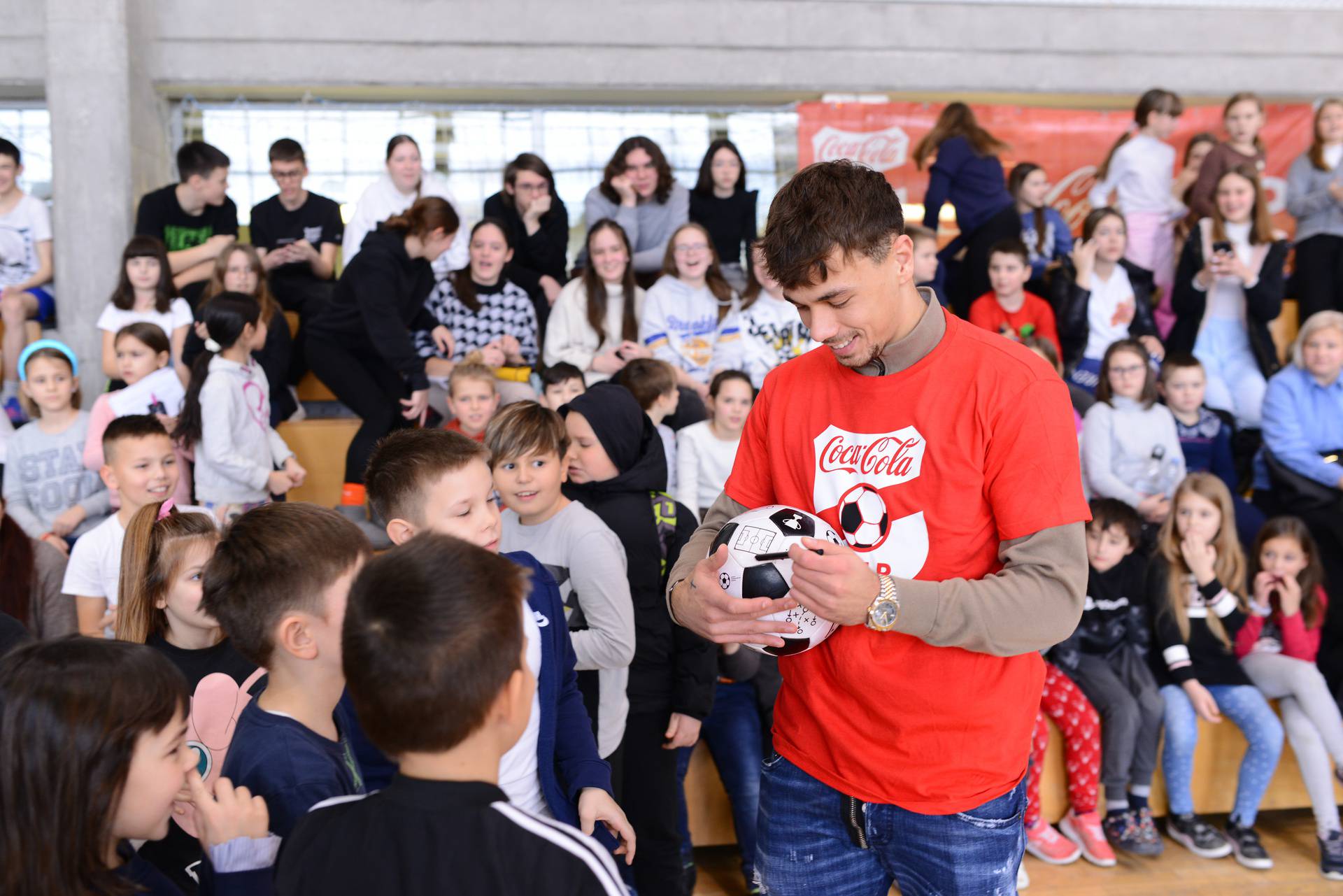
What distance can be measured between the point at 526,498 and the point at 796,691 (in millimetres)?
1098

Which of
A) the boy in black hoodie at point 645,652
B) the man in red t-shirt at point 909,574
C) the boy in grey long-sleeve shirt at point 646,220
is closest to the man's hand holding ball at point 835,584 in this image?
the man in red t-shirt at point 909,574

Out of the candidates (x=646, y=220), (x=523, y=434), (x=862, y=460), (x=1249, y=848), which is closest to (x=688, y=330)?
(x=646, y=220)

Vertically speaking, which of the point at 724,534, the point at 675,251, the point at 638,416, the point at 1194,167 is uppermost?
the point at 1194,167

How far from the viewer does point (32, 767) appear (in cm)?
141

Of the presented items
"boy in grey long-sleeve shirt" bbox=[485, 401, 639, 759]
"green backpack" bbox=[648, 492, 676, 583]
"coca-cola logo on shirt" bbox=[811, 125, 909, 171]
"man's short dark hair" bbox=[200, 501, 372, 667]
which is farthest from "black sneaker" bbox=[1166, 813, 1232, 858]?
"coca-cola logo on shirt" bbox=[811, 125, 909, 171]

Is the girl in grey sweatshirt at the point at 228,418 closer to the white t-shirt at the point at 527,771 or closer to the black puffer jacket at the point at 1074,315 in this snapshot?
the white t-shirt at the point at 527,771

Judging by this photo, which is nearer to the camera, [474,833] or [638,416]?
[474,833]

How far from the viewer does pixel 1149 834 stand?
3998 millimetres

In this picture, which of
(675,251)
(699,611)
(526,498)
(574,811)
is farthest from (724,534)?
(675,251)

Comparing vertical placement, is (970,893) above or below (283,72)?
below

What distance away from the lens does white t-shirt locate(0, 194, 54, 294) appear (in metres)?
5.86

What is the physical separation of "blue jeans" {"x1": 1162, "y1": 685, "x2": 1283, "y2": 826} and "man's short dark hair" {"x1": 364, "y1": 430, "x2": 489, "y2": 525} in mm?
3250

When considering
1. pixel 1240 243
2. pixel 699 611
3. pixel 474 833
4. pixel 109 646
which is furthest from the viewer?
pixel 1240 243

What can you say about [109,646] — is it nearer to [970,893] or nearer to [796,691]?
[796,691]
